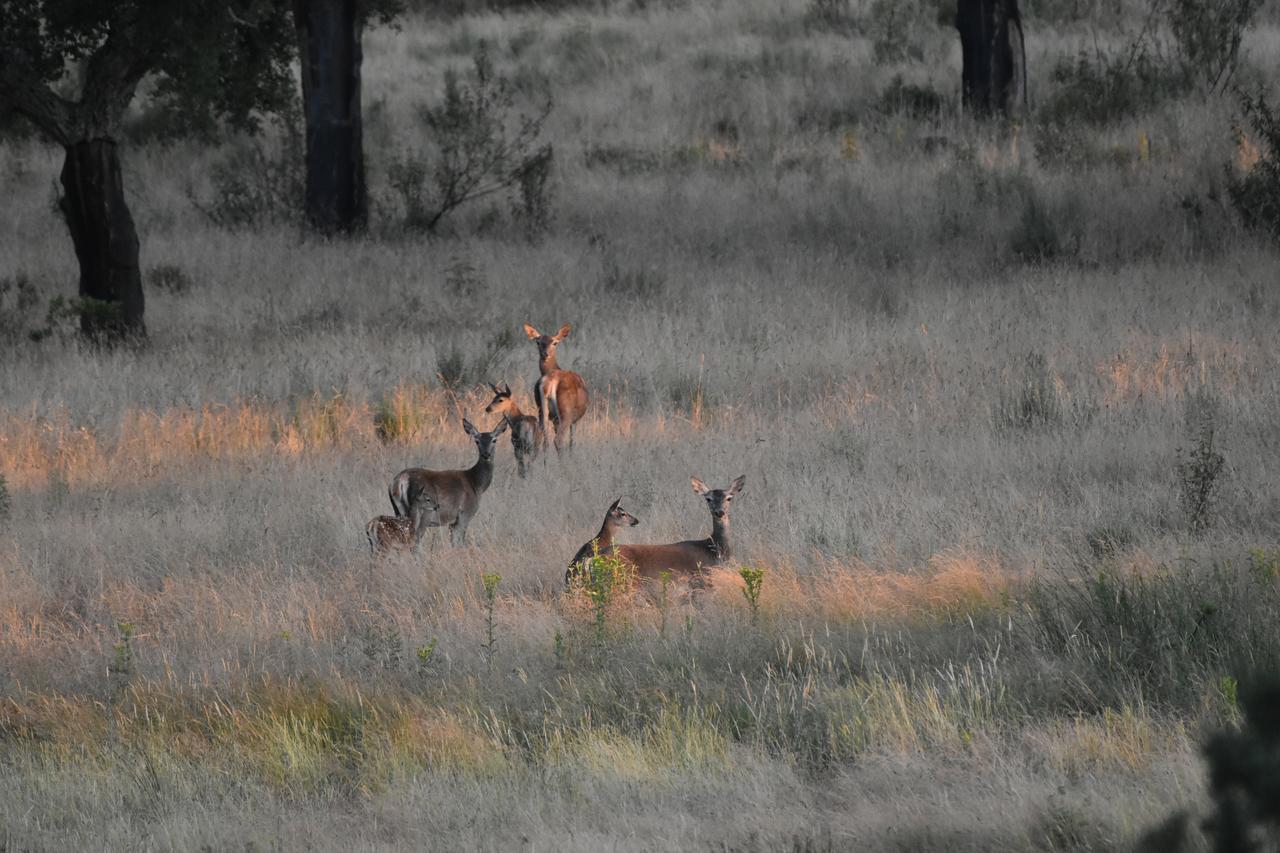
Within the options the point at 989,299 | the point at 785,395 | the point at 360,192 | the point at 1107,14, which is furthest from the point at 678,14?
the point at 785,395

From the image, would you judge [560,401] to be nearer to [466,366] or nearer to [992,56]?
[466,366]

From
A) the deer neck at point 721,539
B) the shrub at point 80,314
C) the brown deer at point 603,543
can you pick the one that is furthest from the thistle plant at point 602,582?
the shrub at point 80,314

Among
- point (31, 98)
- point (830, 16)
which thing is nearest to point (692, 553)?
point (31, 98)

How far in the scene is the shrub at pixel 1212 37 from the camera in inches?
848

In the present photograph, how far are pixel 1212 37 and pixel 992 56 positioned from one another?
3.33m

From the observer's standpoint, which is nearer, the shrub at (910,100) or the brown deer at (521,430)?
the brown deer at (521,430)

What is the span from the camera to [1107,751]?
4809mm

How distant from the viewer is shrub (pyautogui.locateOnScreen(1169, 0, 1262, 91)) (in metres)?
21.5

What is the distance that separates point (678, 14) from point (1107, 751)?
31772 mm

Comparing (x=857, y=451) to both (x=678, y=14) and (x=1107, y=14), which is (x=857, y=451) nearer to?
(x=1107, y=14)

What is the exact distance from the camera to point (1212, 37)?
73.4 feet

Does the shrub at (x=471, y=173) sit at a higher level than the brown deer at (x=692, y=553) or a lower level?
higher

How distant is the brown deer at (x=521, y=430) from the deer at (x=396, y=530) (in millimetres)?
1477

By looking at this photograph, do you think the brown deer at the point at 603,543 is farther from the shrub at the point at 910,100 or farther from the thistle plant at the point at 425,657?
the shrub at the point at 910,100
